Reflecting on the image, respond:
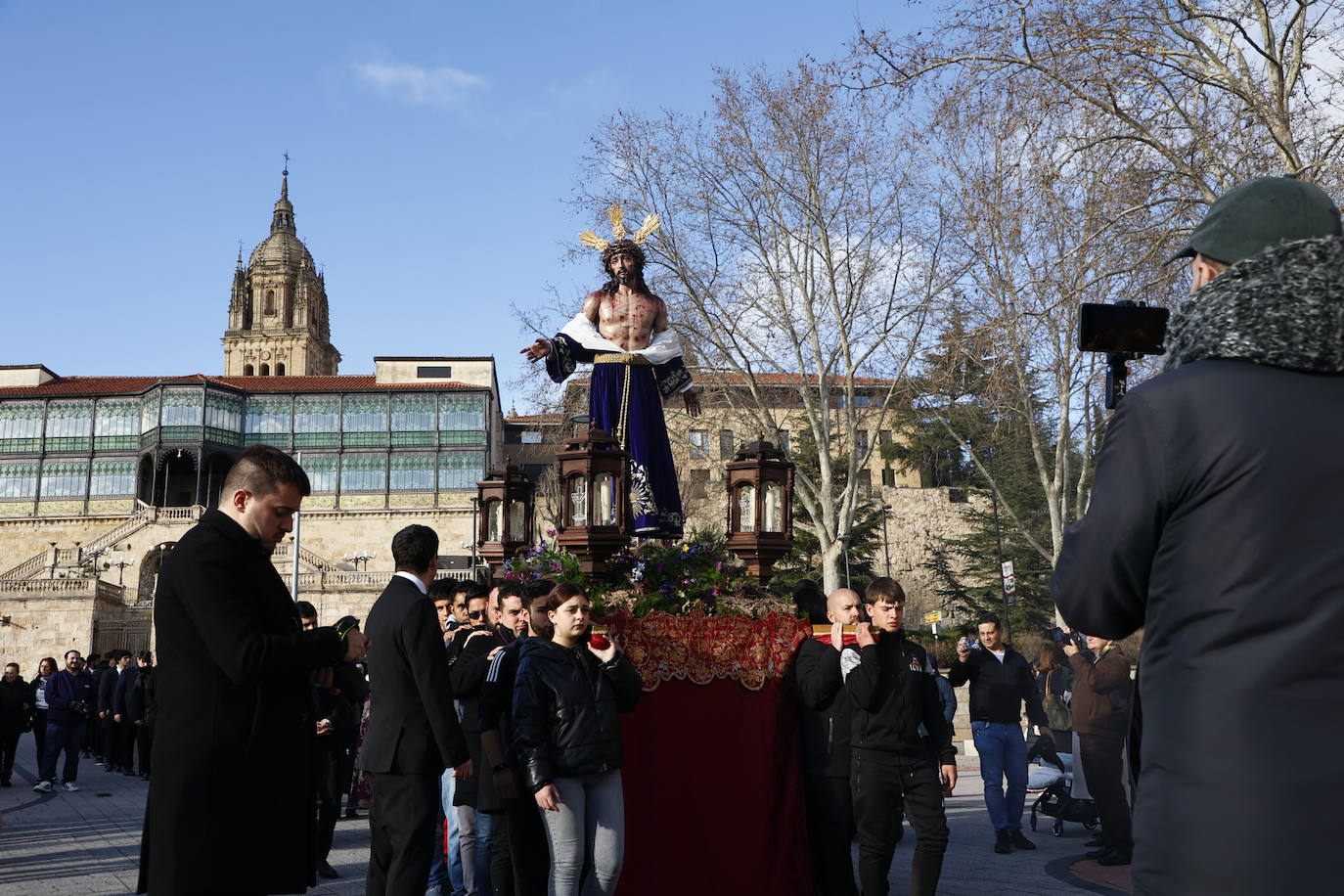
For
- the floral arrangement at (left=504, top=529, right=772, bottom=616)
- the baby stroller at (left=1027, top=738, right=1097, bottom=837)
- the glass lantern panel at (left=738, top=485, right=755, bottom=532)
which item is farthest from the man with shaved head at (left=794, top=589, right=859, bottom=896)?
the baby stroller at (left=1027, top=738, right=1097, bottom=837)

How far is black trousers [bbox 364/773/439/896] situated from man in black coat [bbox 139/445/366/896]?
1.62m

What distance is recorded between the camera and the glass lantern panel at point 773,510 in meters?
8.37

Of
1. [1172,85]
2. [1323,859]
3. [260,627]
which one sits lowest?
[1323,859]

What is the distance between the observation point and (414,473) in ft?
203

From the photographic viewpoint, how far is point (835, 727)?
7074 millimetres

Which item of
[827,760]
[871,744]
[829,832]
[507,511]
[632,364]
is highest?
[632,364]

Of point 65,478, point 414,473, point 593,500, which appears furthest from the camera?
point 65,478

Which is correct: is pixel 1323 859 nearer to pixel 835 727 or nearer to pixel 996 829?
pixel 835 727

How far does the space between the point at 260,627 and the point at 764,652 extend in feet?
12.7

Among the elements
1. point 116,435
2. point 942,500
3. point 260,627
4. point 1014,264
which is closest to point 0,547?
point 116,435

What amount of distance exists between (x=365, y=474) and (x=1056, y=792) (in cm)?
5417

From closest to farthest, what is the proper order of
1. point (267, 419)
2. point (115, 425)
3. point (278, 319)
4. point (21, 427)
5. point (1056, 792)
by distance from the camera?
1. point (1056, 792)
2. point (21, 427)
3. point (115, 425)
4. point (267, 419)
5. point (278, 319)

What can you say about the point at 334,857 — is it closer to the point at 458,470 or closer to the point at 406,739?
the point at 406,739

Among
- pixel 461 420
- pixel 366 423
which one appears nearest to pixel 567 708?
pixel 461 420
